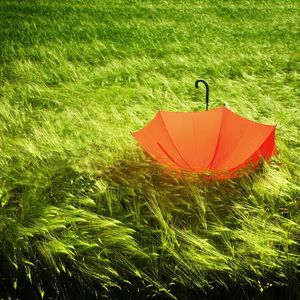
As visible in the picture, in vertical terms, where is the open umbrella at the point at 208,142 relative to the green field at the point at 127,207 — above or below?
above

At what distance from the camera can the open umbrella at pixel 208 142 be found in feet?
7.77

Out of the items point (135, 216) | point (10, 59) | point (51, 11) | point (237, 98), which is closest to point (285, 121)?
point (237, 98)

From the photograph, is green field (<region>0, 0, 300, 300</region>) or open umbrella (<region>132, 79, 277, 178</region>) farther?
open umbrella (<region>132, 79, 277, 178</region>)

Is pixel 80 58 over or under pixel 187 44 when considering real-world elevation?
under

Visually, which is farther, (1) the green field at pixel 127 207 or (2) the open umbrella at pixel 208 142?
(2) the open umbrella at pixel 208 142

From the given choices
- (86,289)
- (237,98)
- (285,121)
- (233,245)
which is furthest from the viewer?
(237,98)

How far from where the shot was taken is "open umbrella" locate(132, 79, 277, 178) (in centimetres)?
237

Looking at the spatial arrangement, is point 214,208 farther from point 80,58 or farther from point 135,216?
point 80,58

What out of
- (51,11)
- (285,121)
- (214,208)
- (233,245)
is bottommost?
(233,245)

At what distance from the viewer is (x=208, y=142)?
241cm

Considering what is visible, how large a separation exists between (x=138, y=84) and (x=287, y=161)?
2352mm

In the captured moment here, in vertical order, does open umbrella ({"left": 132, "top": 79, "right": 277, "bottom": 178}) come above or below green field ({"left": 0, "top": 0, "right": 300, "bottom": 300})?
above

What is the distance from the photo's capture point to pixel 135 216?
2.26m

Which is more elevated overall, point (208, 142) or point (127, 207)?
point (208, 142)
